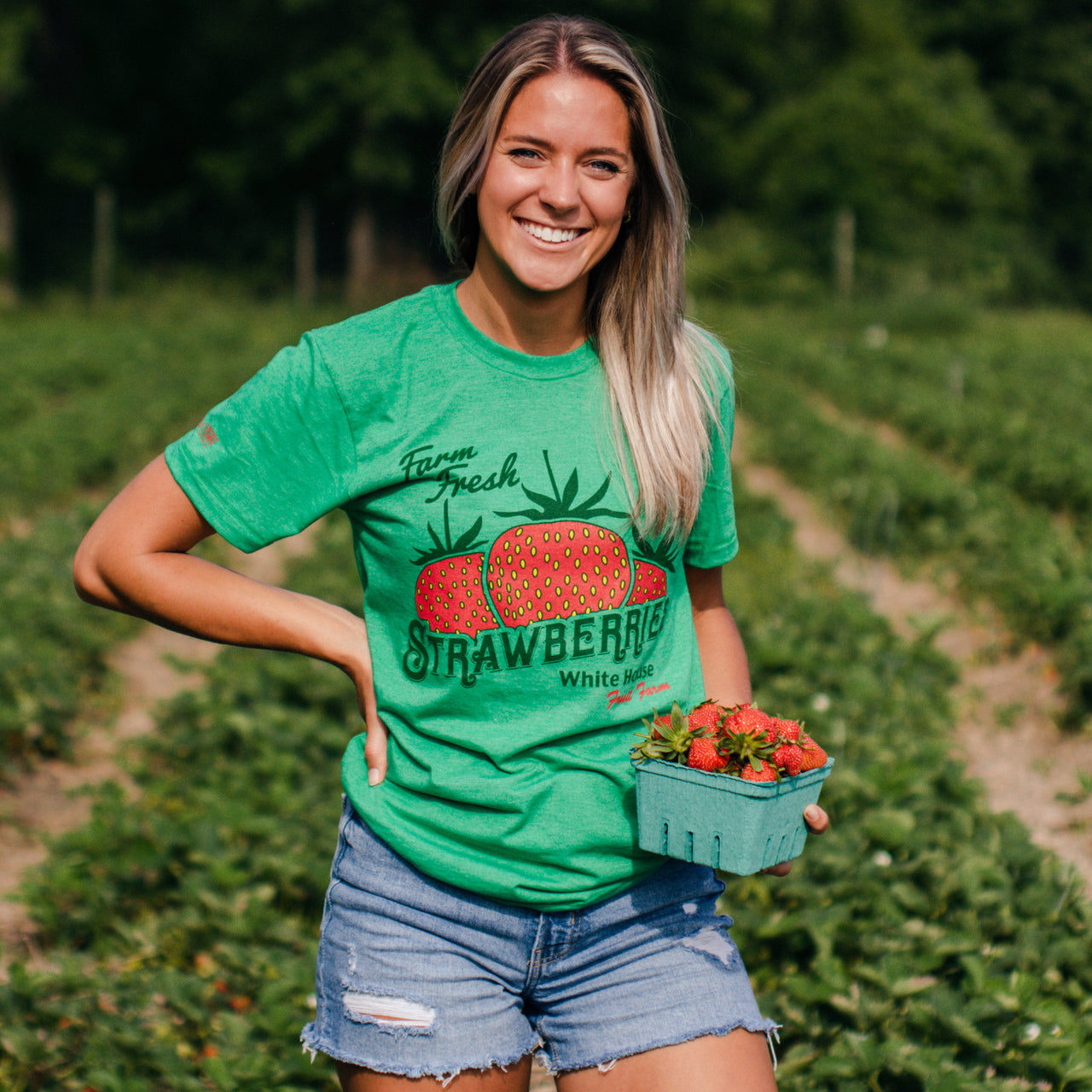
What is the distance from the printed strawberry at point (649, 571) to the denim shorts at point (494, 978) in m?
0.40

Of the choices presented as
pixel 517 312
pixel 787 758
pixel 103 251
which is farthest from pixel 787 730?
pixel 103 251

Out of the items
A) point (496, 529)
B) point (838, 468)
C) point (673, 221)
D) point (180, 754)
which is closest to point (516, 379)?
point (496, 529)

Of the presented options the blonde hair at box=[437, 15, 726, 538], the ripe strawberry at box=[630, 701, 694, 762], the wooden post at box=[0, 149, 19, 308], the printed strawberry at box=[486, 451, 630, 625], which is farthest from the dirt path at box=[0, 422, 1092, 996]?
the wooden post at box=[0, 149, 19, 308]

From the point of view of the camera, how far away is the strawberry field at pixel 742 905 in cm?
287

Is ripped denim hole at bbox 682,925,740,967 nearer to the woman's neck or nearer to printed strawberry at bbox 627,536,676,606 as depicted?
printed strawberry at bbox 627,536,676,606

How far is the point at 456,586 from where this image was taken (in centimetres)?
185

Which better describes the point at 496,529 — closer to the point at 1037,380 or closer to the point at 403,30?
the point at 1037,380

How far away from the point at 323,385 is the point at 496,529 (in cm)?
30

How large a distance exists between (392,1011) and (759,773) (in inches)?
22.7

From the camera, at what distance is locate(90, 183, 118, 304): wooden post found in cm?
2266

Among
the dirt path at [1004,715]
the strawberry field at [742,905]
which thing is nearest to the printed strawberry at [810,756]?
the strawberry field at [742,905]

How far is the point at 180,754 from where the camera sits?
192 inches

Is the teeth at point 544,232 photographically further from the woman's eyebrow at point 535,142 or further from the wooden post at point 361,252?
the wooden post at point 361,252

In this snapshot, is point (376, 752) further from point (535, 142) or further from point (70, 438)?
point (70, 438)
